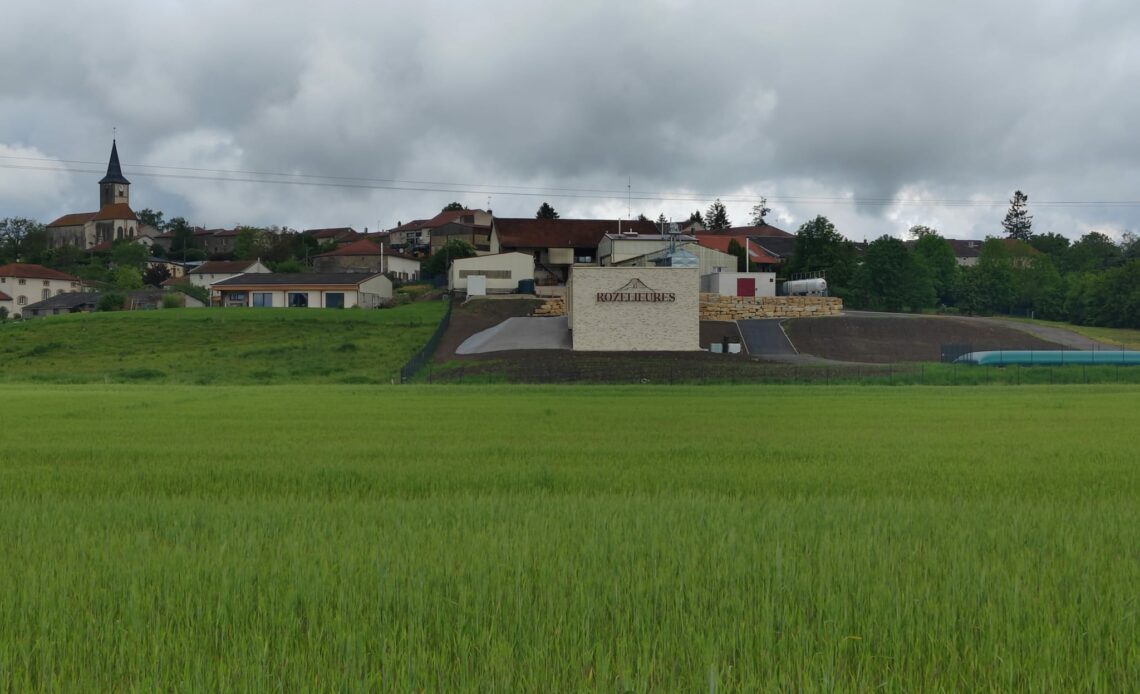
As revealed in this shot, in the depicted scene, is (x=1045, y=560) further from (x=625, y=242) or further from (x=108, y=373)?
(x=625, y=242)

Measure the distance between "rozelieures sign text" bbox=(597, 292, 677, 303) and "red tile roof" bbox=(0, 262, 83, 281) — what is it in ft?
347

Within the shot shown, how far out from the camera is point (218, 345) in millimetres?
73750

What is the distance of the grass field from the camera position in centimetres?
476

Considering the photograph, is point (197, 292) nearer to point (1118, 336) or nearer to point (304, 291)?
point (304, 291)

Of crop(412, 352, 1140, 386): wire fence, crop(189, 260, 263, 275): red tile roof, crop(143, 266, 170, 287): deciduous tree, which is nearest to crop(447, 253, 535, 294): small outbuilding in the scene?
crop(412, 352, 1140, 386): wire fence

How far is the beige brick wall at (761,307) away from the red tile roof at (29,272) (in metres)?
104

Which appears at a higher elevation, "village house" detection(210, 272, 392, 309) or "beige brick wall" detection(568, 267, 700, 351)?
"village house" detection(210, 272, 392, 309)

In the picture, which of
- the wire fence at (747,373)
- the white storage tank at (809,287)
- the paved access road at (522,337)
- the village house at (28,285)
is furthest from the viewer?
the village house at (28,285)

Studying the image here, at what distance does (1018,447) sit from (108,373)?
5461 cm

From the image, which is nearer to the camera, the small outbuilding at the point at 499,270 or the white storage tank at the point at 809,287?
the white storage tank at the point at 809,287

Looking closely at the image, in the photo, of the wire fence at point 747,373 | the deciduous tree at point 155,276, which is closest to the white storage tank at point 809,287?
the wire fence at point 747,373

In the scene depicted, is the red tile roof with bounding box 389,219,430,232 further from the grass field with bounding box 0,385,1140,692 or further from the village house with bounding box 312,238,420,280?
the grass field with bounding box 0,385,1140,692

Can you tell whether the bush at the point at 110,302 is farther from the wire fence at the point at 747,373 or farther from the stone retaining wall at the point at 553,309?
the wire fence at the point at 747,373

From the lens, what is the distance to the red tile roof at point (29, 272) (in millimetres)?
133750
